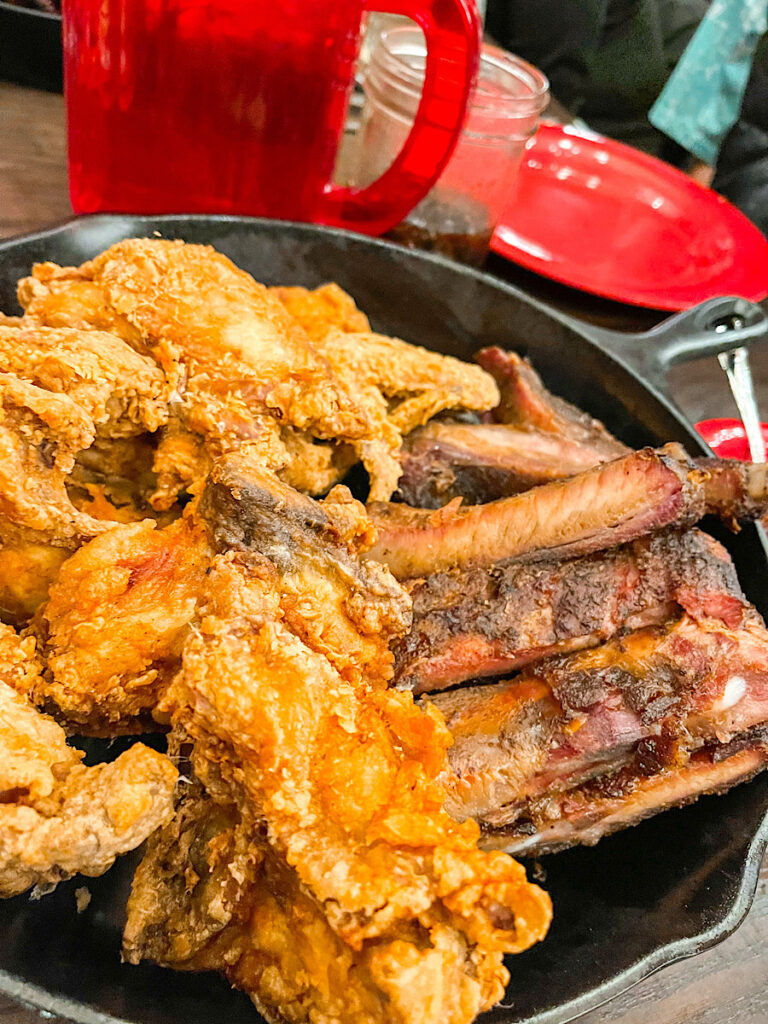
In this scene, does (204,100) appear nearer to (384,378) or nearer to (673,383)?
(384,378)

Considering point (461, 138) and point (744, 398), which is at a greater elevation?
point (461, 138)

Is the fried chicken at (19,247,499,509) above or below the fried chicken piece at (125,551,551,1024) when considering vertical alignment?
above

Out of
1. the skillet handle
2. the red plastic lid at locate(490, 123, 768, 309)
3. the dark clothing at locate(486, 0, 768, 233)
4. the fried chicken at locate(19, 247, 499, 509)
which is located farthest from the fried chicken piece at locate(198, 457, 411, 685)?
the dark clothing at locate(486, 0, 768, 233)

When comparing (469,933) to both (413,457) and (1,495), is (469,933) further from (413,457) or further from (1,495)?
(413,457)

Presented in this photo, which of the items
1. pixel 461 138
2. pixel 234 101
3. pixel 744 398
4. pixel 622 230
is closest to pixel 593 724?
pixel 744 398

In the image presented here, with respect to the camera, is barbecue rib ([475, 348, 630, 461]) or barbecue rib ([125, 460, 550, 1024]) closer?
barbecue rib ([125, 460, 550, 1024])

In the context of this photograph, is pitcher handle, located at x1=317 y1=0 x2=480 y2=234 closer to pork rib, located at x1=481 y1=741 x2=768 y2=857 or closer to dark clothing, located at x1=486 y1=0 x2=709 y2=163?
pork rib, located at x1=481 y1=741 x2=768 y2=857
